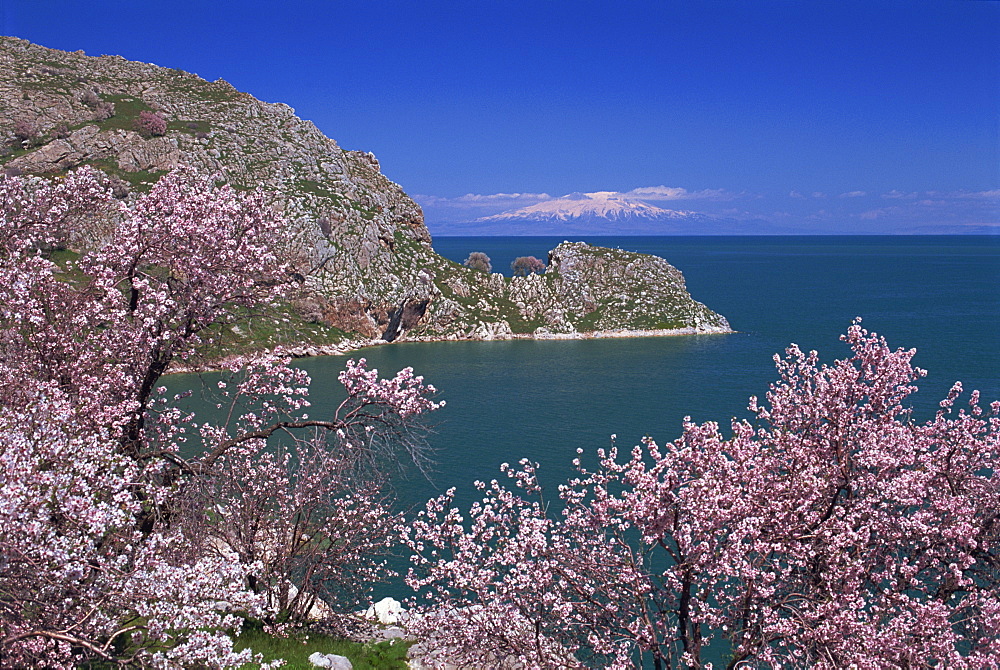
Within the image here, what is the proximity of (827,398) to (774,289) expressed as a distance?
143 meters

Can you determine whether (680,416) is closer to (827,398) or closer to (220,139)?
(827,398)

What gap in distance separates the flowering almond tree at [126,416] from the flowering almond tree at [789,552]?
3.81m

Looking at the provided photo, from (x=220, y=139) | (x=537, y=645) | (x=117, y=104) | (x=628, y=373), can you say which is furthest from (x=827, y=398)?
(x=117, y=104)

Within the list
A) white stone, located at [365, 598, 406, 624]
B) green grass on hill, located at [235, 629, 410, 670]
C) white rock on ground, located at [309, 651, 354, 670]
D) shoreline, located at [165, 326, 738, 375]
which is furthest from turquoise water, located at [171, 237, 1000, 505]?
white rock on ground, located at [309, 651, 354, 670]

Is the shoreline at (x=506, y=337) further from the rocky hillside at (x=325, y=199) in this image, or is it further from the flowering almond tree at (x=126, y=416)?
the flowering almond tree at (x=126, y=416)

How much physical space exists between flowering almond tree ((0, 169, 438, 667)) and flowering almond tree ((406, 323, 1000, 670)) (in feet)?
12.5

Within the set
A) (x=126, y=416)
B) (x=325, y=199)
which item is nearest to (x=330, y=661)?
(x=126, y=416)

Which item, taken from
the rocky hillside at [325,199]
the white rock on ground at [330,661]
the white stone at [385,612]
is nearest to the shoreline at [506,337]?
the rocky hillside at [325,199]

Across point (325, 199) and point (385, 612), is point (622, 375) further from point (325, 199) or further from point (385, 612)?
point (385, 612)

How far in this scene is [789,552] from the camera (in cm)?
1122

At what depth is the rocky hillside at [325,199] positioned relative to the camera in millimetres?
77125

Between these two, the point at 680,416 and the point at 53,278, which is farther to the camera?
the point at 680,416

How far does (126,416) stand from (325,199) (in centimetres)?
7865

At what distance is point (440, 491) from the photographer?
3225 cm
